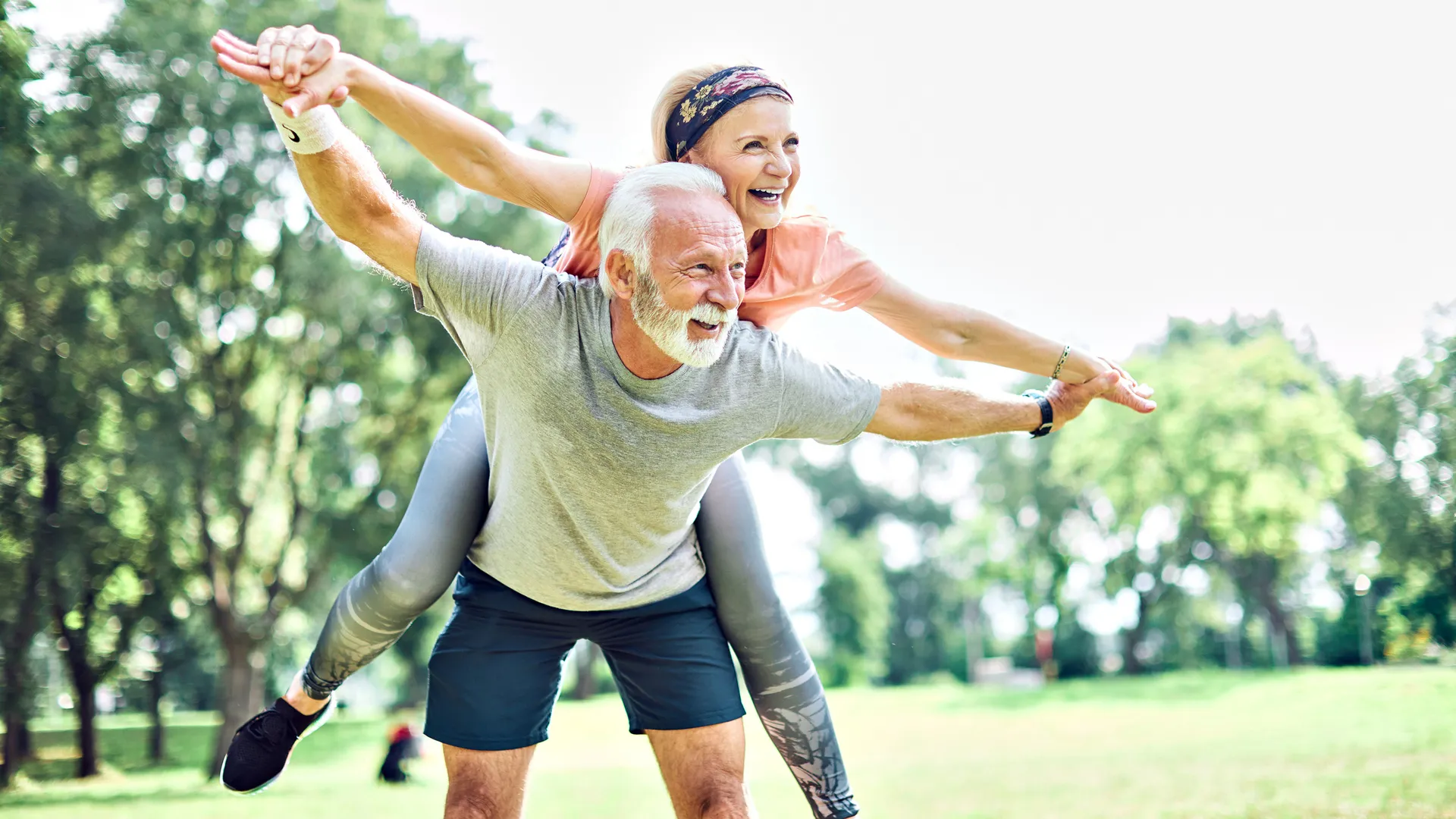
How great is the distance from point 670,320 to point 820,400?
0.40 m

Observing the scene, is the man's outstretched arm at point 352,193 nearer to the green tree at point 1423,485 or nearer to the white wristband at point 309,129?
the white wristband at point 309,129

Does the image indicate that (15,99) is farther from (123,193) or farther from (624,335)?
(624,335)

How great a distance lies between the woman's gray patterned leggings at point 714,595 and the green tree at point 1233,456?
19644 millimetres

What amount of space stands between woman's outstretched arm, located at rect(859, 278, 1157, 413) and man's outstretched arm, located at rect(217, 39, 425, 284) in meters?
1.08

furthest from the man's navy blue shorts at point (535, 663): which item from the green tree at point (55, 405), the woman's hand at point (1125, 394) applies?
the green tree at point (55, 405)

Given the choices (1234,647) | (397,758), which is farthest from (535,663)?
(1234,647)

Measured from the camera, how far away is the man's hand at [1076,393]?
9.00 feet

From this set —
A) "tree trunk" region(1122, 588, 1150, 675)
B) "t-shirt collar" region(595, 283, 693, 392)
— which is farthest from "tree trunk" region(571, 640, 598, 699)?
"t-shirt collar" region(595, 283, 693, 392)

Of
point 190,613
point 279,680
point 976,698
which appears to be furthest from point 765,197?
point 279,680

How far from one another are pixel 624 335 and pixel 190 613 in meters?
18.9

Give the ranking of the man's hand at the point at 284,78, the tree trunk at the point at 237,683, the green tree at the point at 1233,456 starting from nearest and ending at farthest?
the man's hand at the point at 284,78 → the tree trunk at the point at 237,683 → the green tree at the point at 1233,456

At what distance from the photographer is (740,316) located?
255 centimetres

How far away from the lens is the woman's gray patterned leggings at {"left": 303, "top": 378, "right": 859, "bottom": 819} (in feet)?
8.35

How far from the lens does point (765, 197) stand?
7.98ft
